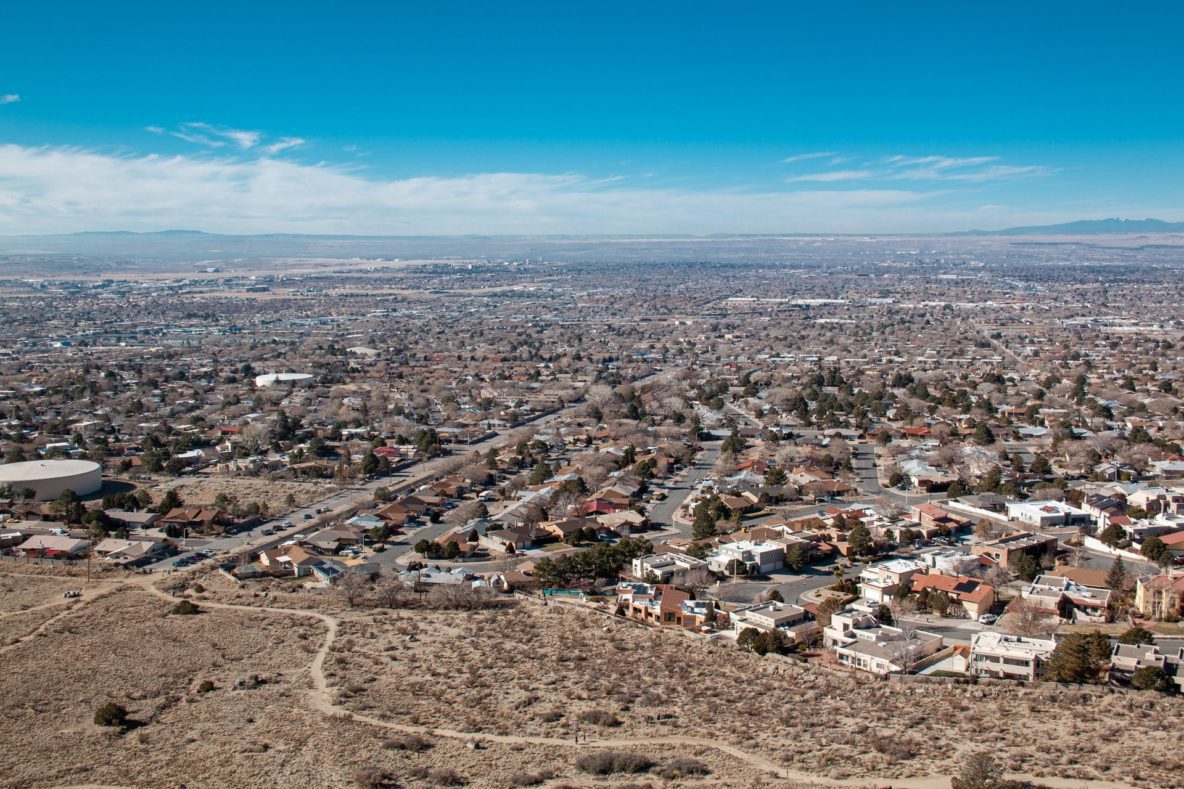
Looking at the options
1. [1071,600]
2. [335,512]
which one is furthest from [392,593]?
[1071,600]

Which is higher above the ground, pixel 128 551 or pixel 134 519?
pixel 134 519

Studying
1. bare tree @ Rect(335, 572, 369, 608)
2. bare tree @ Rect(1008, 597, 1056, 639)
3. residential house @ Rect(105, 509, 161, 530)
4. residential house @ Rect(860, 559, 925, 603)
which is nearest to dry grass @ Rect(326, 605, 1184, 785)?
bare tree @ Rect(335, 572, 369, 608)

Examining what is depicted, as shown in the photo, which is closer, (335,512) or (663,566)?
(663,566)

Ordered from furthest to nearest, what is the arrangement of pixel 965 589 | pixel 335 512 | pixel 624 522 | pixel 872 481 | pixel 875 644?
1. pixel 872 481
2. pixel 335 512
3. pixel 624 522
4. pixel 965 589
5. pixel 875 644

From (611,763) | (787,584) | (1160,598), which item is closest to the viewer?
(611,763)

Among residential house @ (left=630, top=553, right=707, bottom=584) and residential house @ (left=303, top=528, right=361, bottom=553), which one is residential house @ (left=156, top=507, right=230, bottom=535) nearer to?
residential house @ (left=303, top=528, right=361, bottom=553)

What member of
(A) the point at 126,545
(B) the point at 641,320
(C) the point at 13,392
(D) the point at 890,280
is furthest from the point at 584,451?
(D) the point at 890,280

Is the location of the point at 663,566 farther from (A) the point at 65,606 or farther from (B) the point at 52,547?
(B) the point at 52,547
